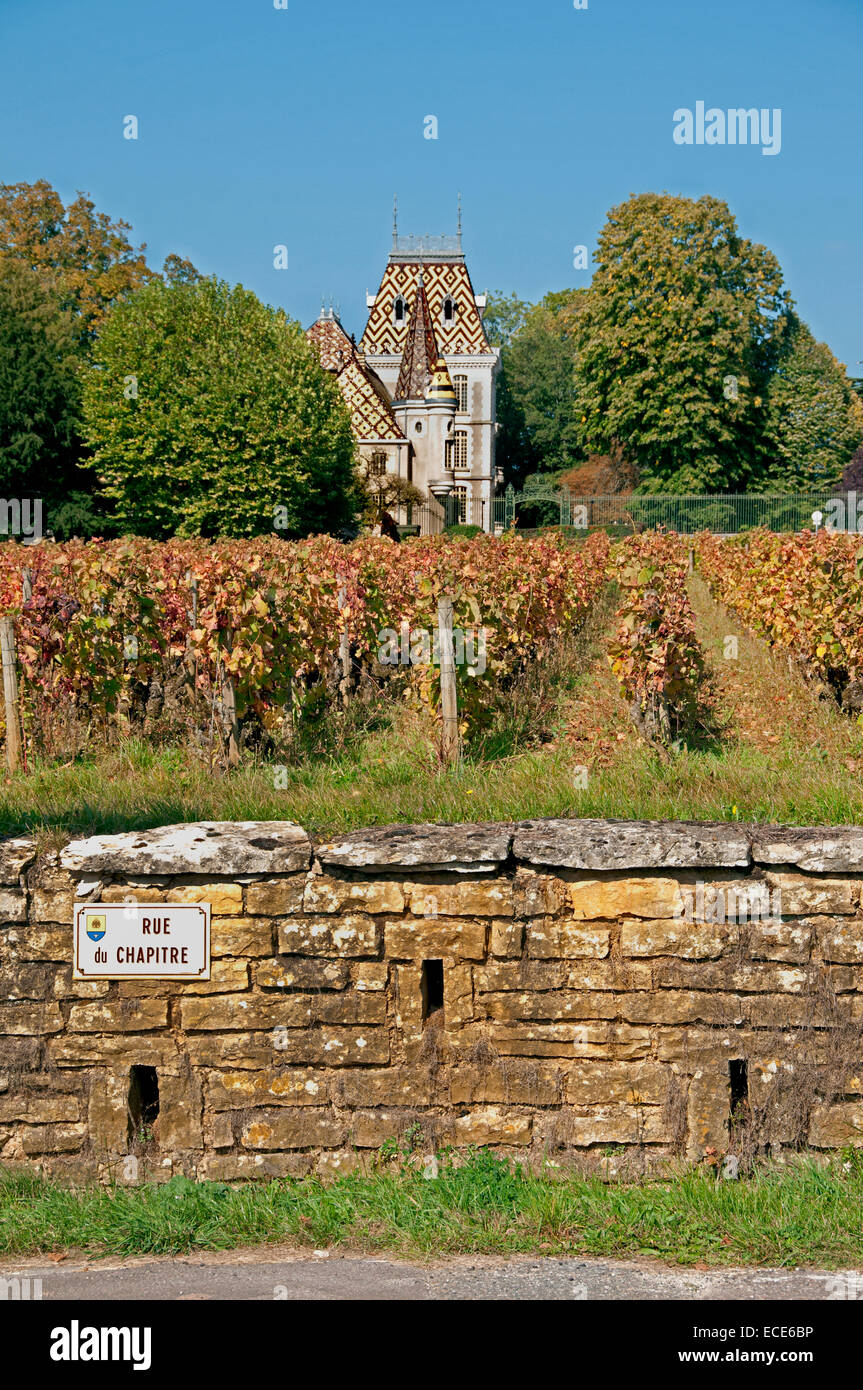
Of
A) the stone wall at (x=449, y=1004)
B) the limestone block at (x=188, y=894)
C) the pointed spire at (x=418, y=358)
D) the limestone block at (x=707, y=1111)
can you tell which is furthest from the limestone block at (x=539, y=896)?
the pointed spire at (x=418, y=358)

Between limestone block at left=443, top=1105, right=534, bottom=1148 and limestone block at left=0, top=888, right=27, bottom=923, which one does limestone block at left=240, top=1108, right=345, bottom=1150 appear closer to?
limestone block at left=443, top=1105, right=534, bottom=1148

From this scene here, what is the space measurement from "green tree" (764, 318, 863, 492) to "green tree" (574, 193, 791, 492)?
0.70m

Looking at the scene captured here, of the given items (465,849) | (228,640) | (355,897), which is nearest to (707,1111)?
(465,849)

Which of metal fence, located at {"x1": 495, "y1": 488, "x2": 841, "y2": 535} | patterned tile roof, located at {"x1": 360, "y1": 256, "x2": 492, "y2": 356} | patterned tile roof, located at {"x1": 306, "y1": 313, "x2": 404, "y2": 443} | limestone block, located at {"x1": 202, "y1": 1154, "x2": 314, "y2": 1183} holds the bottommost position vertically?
limestone block, located at {"x1": 202, "y1": 1154, "x2": 314, "y2": 1183}

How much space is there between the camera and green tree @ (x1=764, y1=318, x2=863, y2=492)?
162ft

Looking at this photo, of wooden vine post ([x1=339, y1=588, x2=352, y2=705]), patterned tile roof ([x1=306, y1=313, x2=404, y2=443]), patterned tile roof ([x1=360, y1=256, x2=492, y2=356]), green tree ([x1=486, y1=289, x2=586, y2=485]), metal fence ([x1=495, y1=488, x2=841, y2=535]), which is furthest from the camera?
green tree ([x1=486, y1=289, x2=586, y2=485])

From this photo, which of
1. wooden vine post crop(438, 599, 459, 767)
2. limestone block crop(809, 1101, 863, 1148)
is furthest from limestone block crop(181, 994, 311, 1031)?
wooden vine post crop(438, 599, 459, 767)

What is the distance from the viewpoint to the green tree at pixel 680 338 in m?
47.7

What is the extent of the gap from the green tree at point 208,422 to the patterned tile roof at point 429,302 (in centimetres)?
2759

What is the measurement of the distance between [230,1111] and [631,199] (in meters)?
51.5

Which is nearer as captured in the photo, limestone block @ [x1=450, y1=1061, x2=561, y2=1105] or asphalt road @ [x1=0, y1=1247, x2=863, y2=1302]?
asphalt road @ [x1=0, y1=1247, x2=863, y2=1302]
